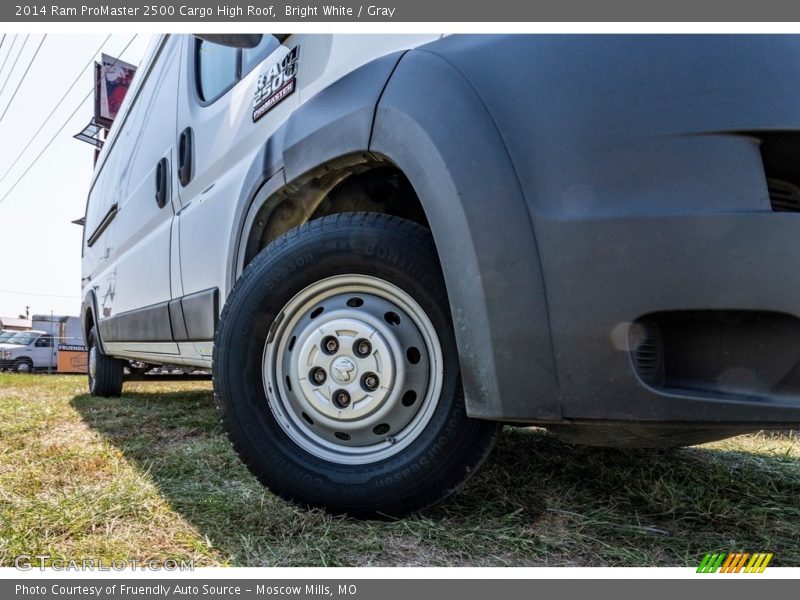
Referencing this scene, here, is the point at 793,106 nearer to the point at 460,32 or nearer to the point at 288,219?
the point at 460,32

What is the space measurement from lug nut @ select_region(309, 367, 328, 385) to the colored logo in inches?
41.9

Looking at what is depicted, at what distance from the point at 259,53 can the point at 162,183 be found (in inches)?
48.5

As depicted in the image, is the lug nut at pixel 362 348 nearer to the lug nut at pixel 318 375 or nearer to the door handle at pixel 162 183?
the lug nut at pixel 318 375

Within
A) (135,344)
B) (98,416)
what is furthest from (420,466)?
(98,416)

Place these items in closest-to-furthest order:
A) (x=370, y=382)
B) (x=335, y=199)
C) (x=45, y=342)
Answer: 1. (x=370, y=382)
2. (x=335, y=199)
3. (x=45, y=342)

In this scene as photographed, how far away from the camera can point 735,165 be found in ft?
3.83

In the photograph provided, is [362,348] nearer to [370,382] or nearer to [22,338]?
[370,382]

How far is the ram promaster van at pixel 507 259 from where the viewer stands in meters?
1.17

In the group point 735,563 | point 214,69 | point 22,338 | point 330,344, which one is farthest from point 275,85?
point 22,338

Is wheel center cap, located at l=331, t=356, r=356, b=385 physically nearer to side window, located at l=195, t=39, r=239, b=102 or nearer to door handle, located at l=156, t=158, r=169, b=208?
side window, located at l=195, t=39, r=239, b=102

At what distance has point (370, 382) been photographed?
1.55 m

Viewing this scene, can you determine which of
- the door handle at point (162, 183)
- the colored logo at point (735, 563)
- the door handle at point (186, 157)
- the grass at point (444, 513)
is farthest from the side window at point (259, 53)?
the colored logo at point (735, 563)

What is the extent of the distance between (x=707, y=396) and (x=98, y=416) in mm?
4006

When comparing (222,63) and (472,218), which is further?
(222,63)
